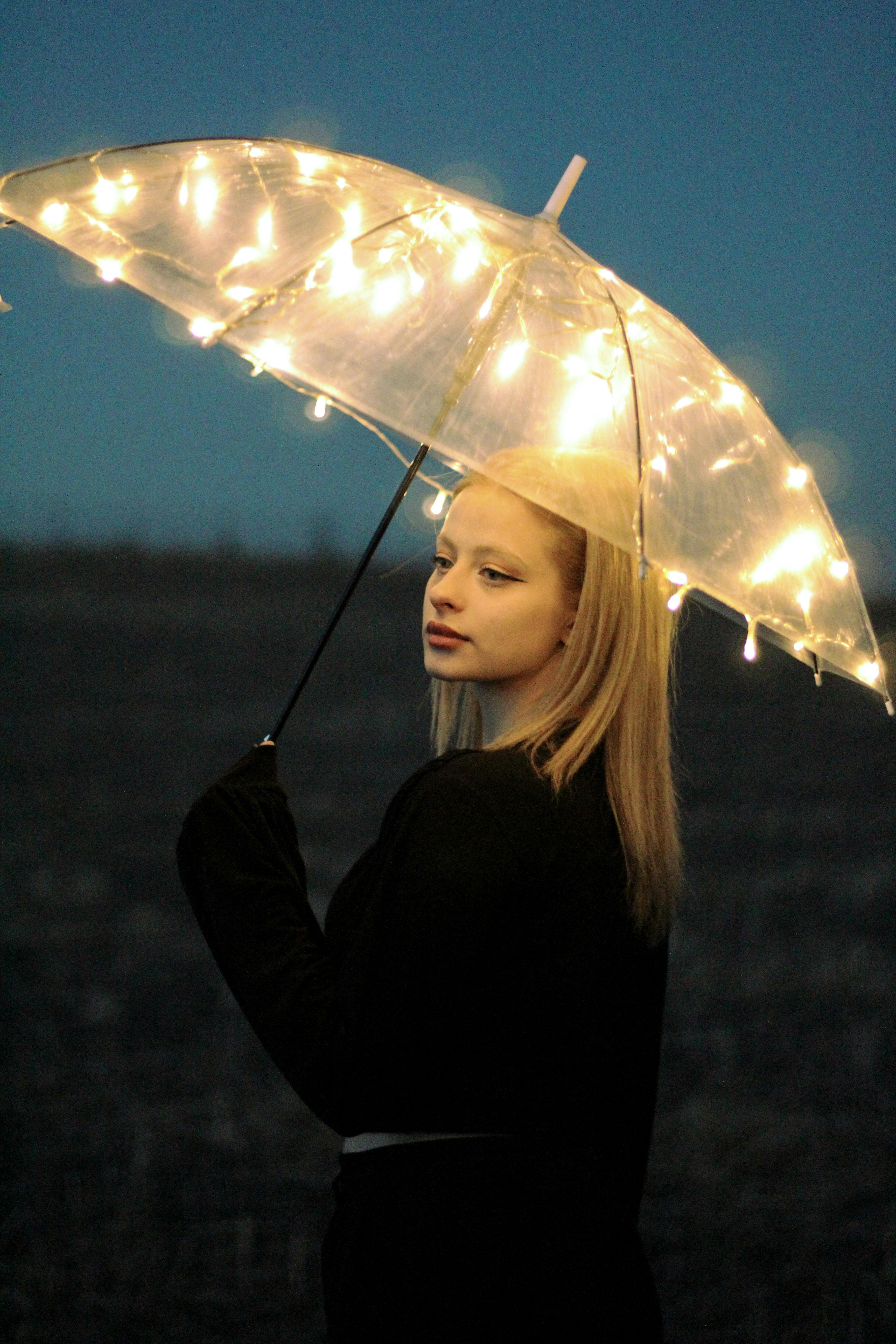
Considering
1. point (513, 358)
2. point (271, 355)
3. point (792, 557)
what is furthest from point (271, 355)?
point (792, 557)

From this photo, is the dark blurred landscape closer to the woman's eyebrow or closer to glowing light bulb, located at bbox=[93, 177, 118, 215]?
the woman's eyebrow

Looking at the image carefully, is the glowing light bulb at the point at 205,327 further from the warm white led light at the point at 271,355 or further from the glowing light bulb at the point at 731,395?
the glowing light bulb at the point at 731,395

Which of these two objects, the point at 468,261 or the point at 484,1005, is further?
the point at 468,261

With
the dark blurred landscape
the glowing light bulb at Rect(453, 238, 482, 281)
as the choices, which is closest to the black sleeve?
the glowing light bulb at Rect(453, 238, 482, 281)

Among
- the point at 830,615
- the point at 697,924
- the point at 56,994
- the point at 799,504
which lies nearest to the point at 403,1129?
the point at 830,615

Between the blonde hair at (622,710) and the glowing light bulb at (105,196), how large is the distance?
1.76 feet

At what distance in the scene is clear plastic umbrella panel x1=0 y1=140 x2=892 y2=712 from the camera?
56.8 inches

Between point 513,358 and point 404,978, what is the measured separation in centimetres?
75

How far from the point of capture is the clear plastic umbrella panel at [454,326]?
144cm

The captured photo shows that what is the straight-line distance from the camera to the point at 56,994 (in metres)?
4.51

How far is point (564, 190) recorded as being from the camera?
1.47m

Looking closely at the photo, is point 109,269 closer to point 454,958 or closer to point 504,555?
point 504,555

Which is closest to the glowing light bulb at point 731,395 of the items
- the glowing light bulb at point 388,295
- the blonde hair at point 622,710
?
the blonde hair at point 622,710

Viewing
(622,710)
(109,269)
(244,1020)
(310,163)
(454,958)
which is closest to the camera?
(454,958)
